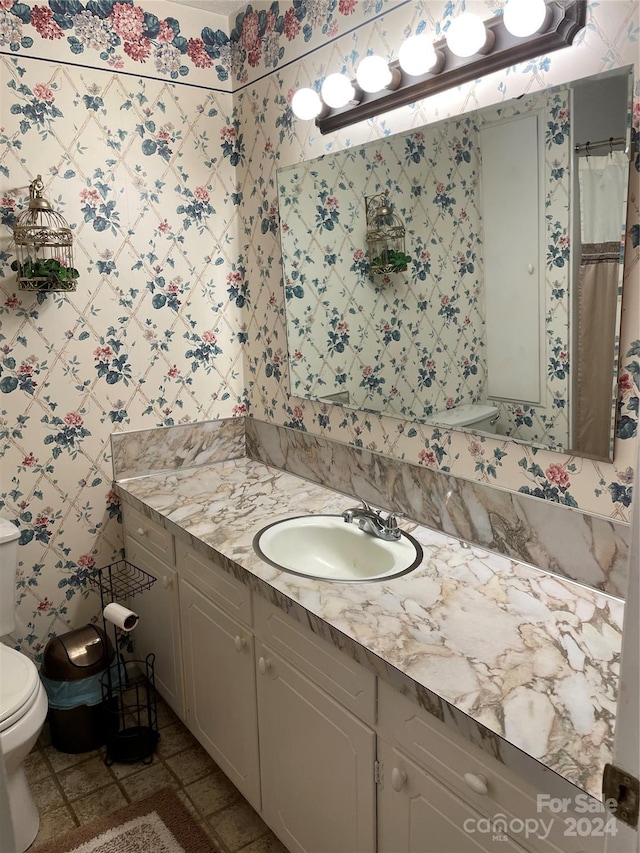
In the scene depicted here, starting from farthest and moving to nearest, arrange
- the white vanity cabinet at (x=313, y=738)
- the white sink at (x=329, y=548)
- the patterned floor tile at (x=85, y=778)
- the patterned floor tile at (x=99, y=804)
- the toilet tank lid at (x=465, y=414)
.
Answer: the patterned floor tile at (x=85, y=778) → the patterned floor tile at (x=99, y=804) → the white sink at (x=329, y=548) → the toilet tank lid at (x=465, y=414) → the white vanity cabinet at (x=313, y=738)

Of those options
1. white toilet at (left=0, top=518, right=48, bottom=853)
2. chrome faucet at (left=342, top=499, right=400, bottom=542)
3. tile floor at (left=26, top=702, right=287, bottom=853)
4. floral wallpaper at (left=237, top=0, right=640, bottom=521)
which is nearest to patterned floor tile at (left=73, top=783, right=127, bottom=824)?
tile floor at (left=26, top=702, right=287, bottom=853)

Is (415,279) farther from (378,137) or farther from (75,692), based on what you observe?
(75,692)

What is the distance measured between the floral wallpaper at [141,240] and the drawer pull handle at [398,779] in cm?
85

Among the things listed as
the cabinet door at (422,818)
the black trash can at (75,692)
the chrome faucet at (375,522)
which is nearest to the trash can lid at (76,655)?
the black trash can at (75,692)

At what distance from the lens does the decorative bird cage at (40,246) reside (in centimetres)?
215

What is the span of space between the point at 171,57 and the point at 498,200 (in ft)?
5.00

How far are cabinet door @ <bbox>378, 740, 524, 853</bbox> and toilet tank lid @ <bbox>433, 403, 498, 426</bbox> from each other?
2.80 feet

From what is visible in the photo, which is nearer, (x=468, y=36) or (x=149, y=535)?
(x=468, y=36)

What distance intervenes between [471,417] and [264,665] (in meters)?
0.86

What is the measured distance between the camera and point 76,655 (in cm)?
229

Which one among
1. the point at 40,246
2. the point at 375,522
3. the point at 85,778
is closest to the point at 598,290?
the point at 375,522

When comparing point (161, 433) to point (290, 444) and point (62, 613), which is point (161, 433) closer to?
point (290, 444)

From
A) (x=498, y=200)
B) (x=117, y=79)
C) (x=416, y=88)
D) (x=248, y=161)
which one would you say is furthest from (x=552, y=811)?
(x=117, y=79)

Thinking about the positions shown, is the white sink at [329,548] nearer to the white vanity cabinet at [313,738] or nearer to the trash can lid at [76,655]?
the white vanity cabinet at [313,738]
